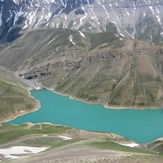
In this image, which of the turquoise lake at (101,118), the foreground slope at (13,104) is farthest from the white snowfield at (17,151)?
the foreground slope at (13,104)

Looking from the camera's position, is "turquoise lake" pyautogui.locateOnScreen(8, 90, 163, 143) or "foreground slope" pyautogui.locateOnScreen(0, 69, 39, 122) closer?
"turquoise lake" pyautogui.locateOnScreen(8, 90, 163, 143)

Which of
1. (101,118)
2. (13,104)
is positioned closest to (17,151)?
(101,118)

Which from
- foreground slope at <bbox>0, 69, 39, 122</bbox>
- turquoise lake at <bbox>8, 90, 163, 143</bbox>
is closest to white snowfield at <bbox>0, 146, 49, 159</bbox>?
turquoise lake at <bbox>8, 90, 163, 143</bbox>

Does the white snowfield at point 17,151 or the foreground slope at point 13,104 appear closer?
the white snowfield at point 17,151

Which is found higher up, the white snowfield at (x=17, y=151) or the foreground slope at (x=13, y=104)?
the foreground slope at (x=13, y=104)

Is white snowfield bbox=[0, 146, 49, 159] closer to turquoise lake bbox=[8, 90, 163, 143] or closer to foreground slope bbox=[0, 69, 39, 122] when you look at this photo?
turquoise lake bbox=[8, 90, 163, 143]

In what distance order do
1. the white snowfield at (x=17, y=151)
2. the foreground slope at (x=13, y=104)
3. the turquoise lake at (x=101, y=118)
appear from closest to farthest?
the white snowfield at (x=17, y=151) → the turquoise lake at (x=101, y=118) → the foreground slope at (x=13, y=104)

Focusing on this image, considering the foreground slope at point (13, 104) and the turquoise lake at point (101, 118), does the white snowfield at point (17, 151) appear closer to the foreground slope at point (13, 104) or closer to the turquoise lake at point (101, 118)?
the turquoise lake at point (101, 118)

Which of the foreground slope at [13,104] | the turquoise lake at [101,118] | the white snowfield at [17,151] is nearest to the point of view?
the white snowfield at [17,151]
